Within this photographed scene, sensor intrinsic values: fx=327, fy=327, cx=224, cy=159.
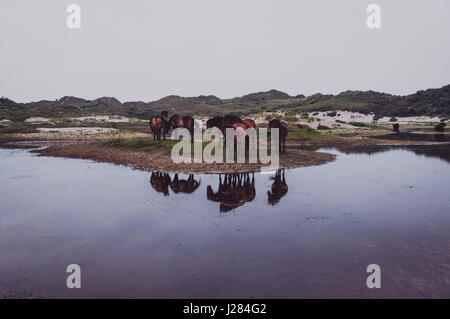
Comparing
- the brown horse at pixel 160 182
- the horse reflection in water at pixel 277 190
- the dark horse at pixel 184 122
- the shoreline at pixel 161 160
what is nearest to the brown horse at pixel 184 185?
the brown horse at pixel 160 182

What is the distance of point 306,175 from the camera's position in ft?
68.4

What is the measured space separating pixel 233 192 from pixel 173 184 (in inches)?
156

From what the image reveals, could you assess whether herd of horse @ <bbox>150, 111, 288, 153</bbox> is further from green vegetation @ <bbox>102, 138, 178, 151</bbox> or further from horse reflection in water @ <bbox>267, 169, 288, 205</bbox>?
horse reflection in water @ <bbox>267, 169, 288, 205</bbox>

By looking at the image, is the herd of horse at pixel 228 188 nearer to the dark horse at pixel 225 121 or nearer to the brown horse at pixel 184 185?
the brown horse at pixel 184 185

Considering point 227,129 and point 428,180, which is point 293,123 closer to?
point 227,129

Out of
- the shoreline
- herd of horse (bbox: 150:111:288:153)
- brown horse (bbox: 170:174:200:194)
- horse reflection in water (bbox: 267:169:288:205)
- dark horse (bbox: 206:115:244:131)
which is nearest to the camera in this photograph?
horse reflection in water (bbox: 267:169:288:205)

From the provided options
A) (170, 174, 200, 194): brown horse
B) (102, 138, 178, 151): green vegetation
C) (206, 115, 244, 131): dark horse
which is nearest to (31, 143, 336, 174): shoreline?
(102, 138, 178, 151): green vegetation

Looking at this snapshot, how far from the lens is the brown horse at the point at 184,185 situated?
17098mm

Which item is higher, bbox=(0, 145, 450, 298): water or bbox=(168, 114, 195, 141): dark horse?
bbox=(168, 114, 195, 141): dark horse

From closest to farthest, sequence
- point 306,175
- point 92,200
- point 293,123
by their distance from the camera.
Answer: point 92,200
point 306,175
point 293,123

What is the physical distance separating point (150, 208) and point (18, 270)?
5.96 metres

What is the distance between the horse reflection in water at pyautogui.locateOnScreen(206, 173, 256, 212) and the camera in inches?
578
